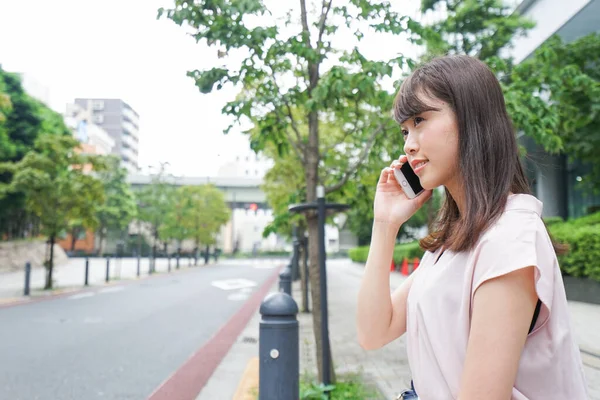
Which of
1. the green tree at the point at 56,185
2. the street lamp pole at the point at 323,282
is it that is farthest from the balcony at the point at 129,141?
the green tree at the point at 56,185

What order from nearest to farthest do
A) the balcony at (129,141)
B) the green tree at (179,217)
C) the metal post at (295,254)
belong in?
the balcony at (129,141) → the metal post at (295,254) → the green tree at (179,217)

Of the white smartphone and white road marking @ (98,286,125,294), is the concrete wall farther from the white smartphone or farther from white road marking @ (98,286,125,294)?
white road marking @ (98,286,125,294)

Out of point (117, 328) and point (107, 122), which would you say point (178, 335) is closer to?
point (117, 328)

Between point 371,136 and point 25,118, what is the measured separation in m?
31.2

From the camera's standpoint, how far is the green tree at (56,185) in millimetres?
14930

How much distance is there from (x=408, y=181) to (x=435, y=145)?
25cm

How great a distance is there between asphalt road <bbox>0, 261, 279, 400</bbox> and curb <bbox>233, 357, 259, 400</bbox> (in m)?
0.89

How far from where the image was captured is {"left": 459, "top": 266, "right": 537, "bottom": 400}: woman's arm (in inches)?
35.8

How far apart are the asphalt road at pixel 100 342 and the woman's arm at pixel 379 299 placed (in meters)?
4.17

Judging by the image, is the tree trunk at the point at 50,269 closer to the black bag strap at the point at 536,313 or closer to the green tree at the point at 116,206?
the black bag strap at the point at 536,313

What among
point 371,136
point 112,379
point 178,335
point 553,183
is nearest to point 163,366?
point 112,379

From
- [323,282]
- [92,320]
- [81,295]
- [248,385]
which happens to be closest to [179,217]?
[81,295]

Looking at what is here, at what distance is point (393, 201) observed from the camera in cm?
142

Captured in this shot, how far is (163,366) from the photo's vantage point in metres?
6.15
